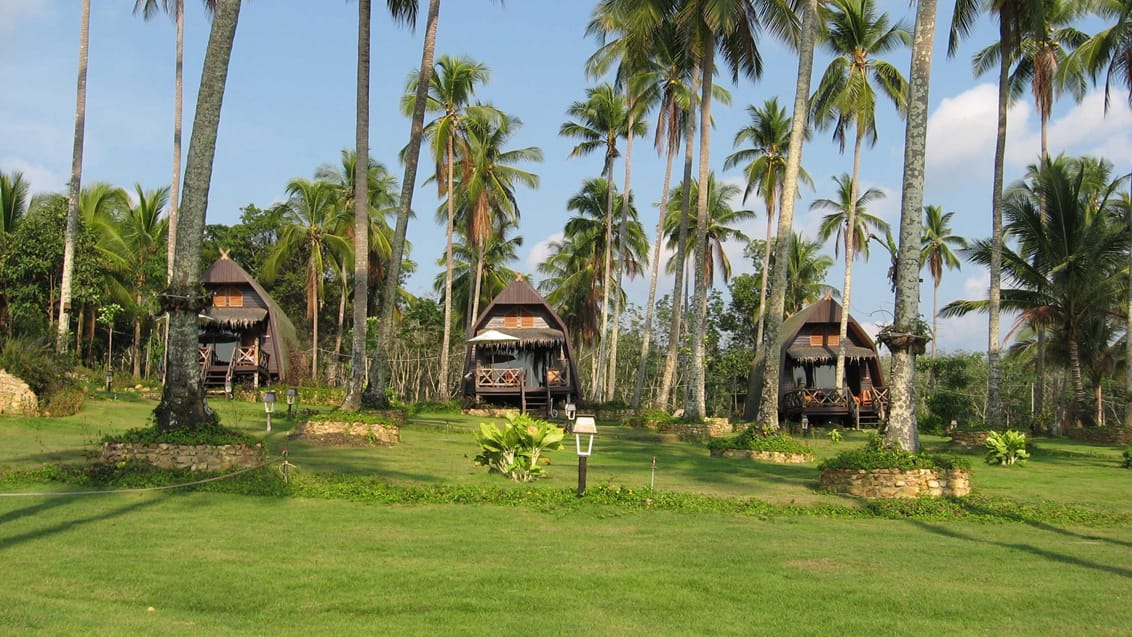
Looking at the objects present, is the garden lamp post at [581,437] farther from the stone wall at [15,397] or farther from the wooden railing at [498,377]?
the wooden railing at [498,377]

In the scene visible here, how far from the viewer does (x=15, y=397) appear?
19531 millimetres

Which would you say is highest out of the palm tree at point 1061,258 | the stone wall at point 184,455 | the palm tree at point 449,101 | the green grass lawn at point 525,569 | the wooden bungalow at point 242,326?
the palm tree at point 449,101

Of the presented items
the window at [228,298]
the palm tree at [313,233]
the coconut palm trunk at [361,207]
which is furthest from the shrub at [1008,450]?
the palm tree at [313,233]

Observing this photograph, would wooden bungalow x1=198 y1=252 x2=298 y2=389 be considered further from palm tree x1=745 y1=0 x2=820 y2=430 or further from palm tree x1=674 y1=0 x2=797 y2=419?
palm tree x1=745 y1=0 x2=820 y2=430

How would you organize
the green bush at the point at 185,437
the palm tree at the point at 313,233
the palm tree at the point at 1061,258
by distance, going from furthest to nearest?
1. the palm tree at the point at 313,233
2. the palm tree at the point at 1061,258
3. the green bush at the point at 185,437

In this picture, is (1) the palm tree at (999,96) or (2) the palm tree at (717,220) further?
(2) the palm tree at (717,220)

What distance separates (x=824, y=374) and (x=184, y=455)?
30.2 meters

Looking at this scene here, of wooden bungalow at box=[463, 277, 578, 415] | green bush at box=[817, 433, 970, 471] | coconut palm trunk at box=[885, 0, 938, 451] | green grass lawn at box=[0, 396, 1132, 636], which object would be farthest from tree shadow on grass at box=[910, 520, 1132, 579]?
wooden bungalow at box=[463, 277, 578, 415]

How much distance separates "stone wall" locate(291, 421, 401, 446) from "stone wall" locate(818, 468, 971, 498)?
30.8ft

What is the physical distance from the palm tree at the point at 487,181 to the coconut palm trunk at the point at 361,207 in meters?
15.4

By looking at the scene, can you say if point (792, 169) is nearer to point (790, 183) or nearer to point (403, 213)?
point (790, 183)

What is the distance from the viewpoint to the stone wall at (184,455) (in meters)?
13.1

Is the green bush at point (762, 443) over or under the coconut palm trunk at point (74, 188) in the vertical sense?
under

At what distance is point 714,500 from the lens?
43.2ft
